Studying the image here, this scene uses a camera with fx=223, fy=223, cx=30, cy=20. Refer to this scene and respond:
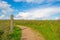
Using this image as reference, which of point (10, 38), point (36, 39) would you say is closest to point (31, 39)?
point (36, 39)

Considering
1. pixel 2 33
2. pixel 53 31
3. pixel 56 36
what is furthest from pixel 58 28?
pixel 2 33

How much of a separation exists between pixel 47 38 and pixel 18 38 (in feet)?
7.03

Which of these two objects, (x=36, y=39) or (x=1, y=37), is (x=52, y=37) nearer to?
(x=36, y=39)

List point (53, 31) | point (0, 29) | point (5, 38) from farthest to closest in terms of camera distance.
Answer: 1. point (53, 31)
2. point (0, 29)
3. point (5, 38)

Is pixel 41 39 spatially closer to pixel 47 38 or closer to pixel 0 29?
pixel 47 38

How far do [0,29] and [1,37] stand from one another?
45.1 inches

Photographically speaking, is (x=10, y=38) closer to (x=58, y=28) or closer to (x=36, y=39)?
(x=36, y=39)

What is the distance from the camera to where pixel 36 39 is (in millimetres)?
16406

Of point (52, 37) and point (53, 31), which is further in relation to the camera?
point (53, 31)

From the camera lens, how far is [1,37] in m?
15.3

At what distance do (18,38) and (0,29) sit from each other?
4.84 ft

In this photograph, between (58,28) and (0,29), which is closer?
(0,29)

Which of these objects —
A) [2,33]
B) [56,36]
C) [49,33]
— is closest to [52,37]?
[56,36]

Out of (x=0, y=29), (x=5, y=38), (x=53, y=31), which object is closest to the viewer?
(x=5, y=38)
